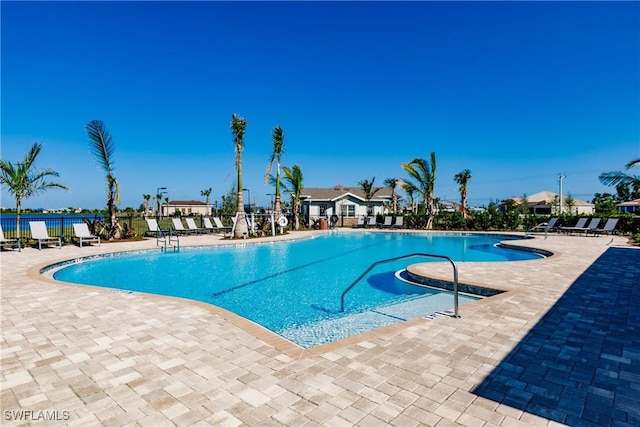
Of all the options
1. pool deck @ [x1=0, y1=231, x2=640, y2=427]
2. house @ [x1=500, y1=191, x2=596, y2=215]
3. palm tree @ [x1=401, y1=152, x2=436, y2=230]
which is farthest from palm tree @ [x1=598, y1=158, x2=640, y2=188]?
house @ [x1=500, y1=191, x2=596, y2=215]

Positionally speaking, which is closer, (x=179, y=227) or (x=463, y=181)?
(x=179, y=227)

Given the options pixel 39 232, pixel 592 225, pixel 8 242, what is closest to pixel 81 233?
pixel 39 232

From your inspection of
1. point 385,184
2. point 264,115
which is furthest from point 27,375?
point 385,184

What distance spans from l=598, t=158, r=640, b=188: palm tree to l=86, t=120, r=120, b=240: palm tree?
68.2ft

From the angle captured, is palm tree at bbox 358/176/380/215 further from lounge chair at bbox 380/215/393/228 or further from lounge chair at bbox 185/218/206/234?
lounge chair at bbox 185/218/206/234

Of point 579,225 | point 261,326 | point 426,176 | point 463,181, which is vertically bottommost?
point 261,326

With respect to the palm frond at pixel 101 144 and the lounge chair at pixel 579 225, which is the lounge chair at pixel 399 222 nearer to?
the lounge chair at pixel 579 225

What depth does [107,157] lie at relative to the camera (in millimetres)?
17125

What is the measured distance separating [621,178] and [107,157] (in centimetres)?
2169

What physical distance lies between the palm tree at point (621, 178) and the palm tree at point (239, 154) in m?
15.8

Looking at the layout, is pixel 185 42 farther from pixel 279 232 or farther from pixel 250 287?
pixel 250 287

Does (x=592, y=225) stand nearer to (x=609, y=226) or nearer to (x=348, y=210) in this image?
(x=609, y=226)

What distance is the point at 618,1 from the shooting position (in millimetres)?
11250

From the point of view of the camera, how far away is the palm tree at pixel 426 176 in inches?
957
